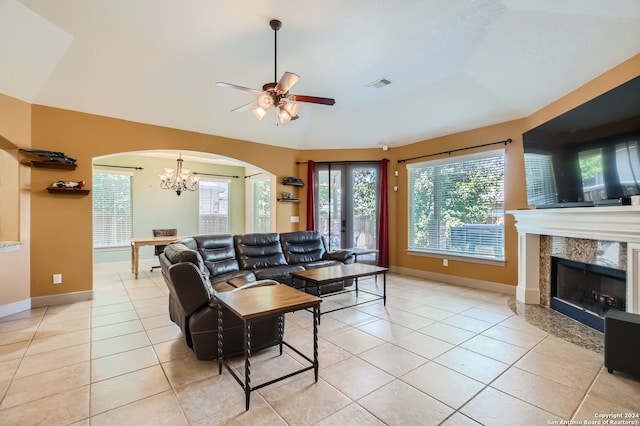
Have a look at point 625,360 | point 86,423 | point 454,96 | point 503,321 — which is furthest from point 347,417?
point 454,96

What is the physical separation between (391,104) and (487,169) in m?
2.01

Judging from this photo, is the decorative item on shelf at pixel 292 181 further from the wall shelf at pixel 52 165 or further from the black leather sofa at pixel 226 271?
the wall shelf at pixel 52 165

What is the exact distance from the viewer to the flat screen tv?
259 cm

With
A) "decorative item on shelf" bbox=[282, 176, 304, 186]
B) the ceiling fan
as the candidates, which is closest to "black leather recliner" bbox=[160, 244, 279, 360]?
the ceiling fan

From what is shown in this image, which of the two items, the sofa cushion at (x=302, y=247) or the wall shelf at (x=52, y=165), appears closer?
the wall shelf at (x=52, y=165)

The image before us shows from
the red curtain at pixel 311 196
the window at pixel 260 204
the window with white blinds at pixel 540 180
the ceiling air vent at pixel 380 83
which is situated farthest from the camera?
the window at pixel 260 204

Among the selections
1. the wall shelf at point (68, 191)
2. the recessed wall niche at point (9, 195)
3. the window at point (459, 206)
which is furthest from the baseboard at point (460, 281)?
the recessed wall niche at point (9, 195)

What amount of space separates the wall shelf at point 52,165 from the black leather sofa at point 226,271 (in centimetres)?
196

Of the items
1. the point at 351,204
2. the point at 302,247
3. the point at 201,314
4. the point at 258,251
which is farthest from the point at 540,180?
the point at 201,314

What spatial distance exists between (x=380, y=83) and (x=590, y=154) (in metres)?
2.78

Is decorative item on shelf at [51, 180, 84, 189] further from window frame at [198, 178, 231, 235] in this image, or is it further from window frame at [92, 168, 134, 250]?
window frame at [198, 178, 231, 235]

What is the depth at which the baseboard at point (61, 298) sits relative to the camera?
4.01 metres

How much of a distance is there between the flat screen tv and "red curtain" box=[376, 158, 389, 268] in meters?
2.73

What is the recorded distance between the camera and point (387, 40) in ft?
11.2
